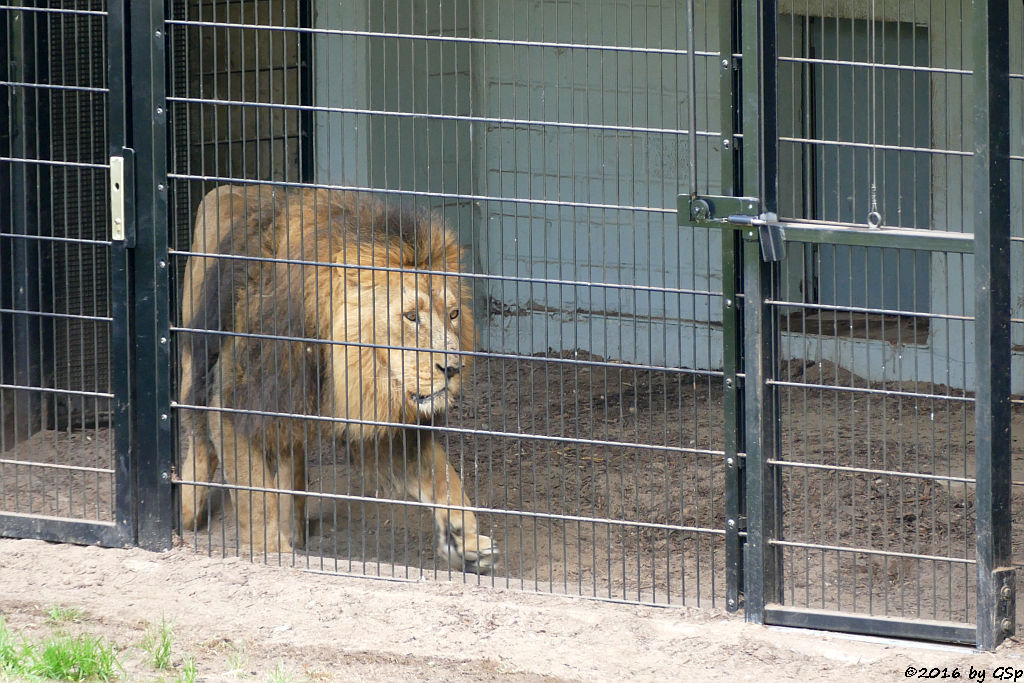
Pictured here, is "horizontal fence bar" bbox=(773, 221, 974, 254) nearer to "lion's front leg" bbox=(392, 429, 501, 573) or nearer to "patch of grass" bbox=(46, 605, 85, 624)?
"lion's front leg" bbox=(392, 429, 501, 573)

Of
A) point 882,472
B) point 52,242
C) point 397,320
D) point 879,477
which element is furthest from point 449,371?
point 879,477

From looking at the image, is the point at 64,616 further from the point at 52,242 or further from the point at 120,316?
the point at 52,242

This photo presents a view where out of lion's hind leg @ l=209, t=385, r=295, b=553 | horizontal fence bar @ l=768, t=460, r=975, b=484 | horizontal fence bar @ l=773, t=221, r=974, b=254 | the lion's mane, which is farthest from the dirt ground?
horizontal fence bar @ l=773, t=221, r=974, b=254

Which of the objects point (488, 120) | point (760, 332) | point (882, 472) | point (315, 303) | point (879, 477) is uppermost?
point (488, 120)

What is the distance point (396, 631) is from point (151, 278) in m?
1.47

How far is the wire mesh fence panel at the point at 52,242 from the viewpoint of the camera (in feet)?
21.4

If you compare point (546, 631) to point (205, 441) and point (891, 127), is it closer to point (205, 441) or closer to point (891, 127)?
point (205, 441)

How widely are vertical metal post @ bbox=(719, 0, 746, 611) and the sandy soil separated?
0.22 m

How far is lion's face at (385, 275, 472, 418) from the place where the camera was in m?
5.21

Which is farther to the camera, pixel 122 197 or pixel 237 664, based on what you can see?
pixel 122 197

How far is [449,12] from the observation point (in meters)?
8.33

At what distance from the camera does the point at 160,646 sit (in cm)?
434

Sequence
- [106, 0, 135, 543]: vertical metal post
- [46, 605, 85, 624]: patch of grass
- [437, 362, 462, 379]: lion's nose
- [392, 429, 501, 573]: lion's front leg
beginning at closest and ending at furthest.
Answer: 1. [46, 605, 85, 624]: patch of grass
2. [106, 0, 135, 543]: vertical metal post
3. [437, 362, 462, 379]: lion's nose
4. [392, 429, 501, 573]: lion's front leg

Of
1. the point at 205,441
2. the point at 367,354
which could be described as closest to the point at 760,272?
the point at 367,354
